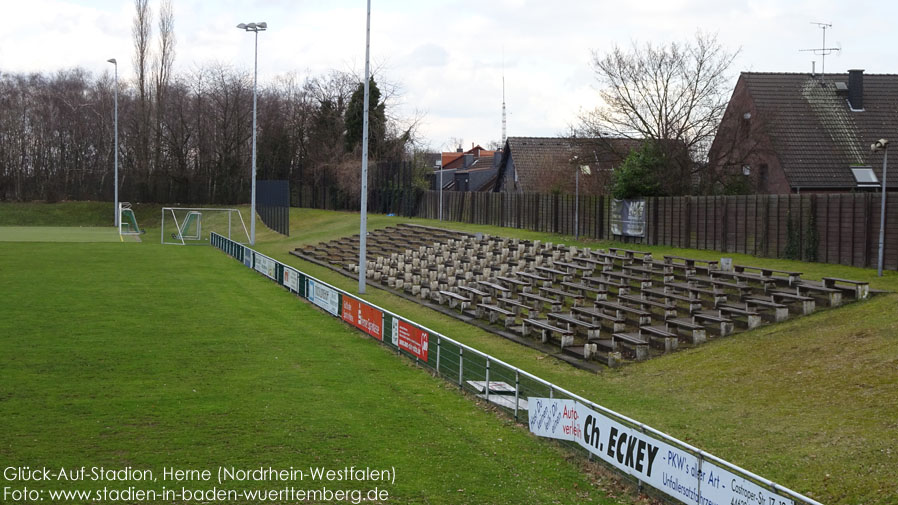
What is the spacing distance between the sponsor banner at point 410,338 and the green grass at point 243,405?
43 centimetres

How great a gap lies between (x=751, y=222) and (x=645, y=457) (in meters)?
22.0

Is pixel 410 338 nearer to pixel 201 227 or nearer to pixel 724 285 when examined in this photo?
pixel 724 285

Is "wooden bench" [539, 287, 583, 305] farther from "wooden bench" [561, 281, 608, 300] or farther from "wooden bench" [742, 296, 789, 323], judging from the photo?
"wooden bench" [742, 296, 789, 323]

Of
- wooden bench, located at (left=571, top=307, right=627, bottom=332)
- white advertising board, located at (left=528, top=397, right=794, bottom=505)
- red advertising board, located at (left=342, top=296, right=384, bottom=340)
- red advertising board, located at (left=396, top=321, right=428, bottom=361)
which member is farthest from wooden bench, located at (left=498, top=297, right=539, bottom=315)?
white advertising board, located at (left=528, top=397, right=794, bottom=505)

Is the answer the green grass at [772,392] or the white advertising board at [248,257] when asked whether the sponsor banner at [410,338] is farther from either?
the white advertising board at [248,257]

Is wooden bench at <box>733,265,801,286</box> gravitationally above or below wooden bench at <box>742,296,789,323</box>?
above

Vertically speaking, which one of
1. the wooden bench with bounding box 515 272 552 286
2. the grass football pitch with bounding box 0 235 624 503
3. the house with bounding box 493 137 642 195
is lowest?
the grass football pitch with bounding box 0 235 624 503

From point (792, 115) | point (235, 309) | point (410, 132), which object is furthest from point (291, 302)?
point (410, 132)

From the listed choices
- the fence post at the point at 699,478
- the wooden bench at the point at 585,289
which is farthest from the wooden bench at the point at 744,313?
the fence post at the point at 699,478

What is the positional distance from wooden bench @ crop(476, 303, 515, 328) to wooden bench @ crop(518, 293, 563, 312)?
2.62ft

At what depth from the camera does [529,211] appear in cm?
4800

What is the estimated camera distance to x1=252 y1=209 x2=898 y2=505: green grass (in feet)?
37.1

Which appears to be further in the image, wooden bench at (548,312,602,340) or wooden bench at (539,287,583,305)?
wooden bench at (539,287,583,305)

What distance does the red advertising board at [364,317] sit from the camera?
2281cm
